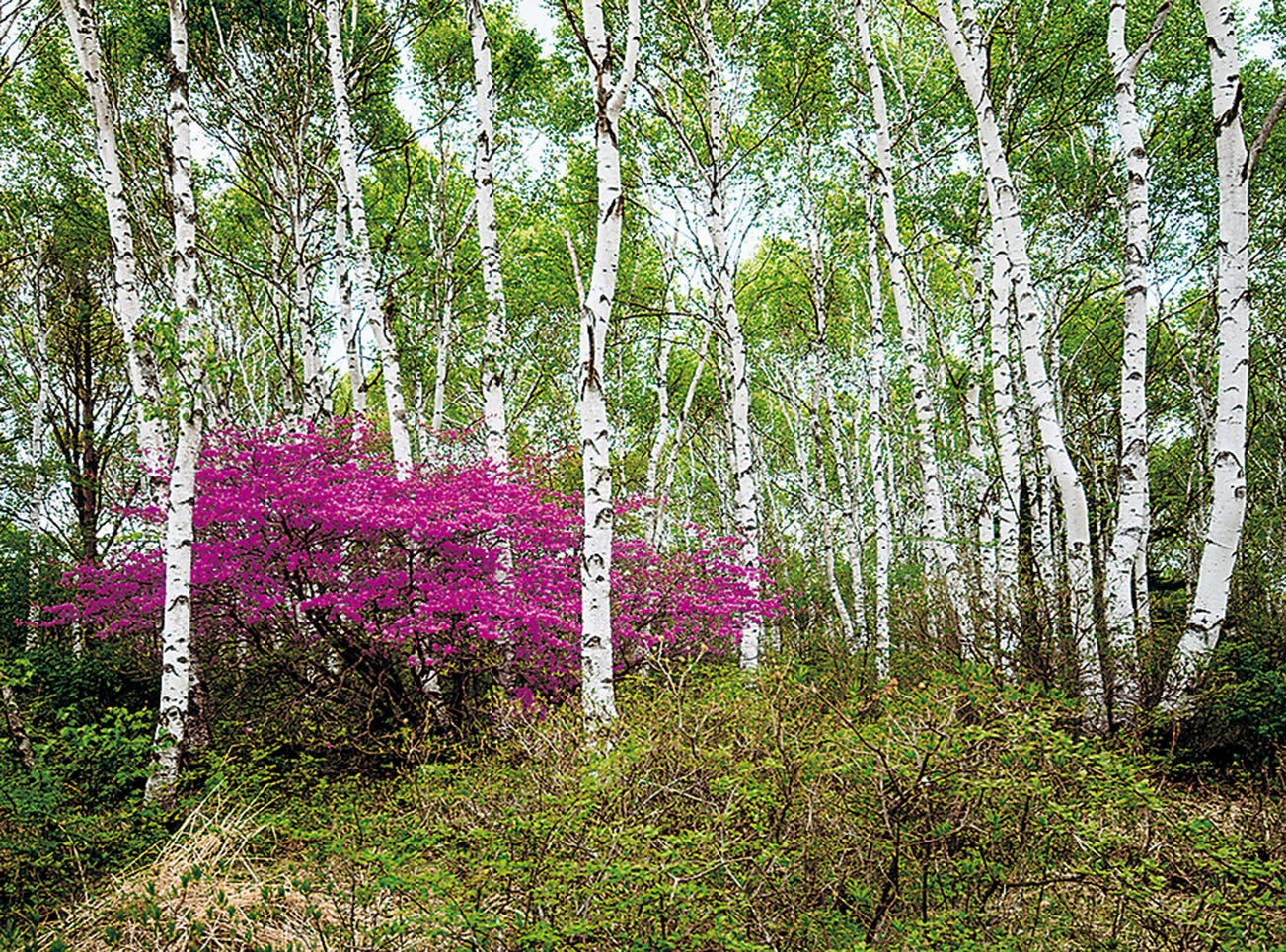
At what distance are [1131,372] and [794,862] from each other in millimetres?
5465

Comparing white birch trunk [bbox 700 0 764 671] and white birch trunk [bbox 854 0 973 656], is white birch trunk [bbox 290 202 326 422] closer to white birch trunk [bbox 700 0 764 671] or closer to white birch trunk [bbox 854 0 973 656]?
white birch trunk [bbox 700 0 764 671]

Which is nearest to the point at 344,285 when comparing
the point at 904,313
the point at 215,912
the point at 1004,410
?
the point at 904,313

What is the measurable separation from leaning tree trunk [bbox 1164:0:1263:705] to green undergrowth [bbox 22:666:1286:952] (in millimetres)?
1822

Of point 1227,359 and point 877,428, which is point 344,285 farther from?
point 1227,359

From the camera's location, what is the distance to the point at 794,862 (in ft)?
11.2

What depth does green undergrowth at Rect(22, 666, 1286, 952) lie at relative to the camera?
3.08 metres

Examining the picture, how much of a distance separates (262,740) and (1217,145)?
9.26 metres

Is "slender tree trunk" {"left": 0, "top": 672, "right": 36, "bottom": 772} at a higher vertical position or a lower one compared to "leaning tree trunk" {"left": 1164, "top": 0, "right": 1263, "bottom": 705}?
lower

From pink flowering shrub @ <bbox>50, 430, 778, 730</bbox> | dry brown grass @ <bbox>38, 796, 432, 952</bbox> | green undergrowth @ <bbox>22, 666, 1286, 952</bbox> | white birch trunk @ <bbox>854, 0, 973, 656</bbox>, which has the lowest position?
dry brown grass @ <bbox>38, 796, 432, 952</bbox>

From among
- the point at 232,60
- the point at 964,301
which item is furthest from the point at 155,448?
the point at 964,301

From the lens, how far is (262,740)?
22.3 ft

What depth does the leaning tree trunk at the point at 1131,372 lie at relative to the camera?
6.09 meters

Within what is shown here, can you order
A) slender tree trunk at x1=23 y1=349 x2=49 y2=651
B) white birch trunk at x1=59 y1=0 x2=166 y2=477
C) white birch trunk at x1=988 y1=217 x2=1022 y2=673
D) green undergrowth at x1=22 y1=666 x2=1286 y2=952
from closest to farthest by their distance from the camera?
1. green undergrowth at x1=22 y1=666 x2=1286 y2=952
2. white birch trunk at x1=59 y1=0 x2=166 y2=477
3. white birch trunk at x1=988 y1=217 x2=1022 y2=673
4. slender tree trunk at x1=23 y1=349 x2=49 y2=651

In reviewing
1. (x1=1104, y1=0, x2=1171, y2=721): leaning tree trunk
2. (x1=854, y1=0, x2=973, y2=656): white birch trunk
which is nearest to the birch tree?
(x1=1104, y1=0, x2=1171, y2=721): leaning tree trunk
